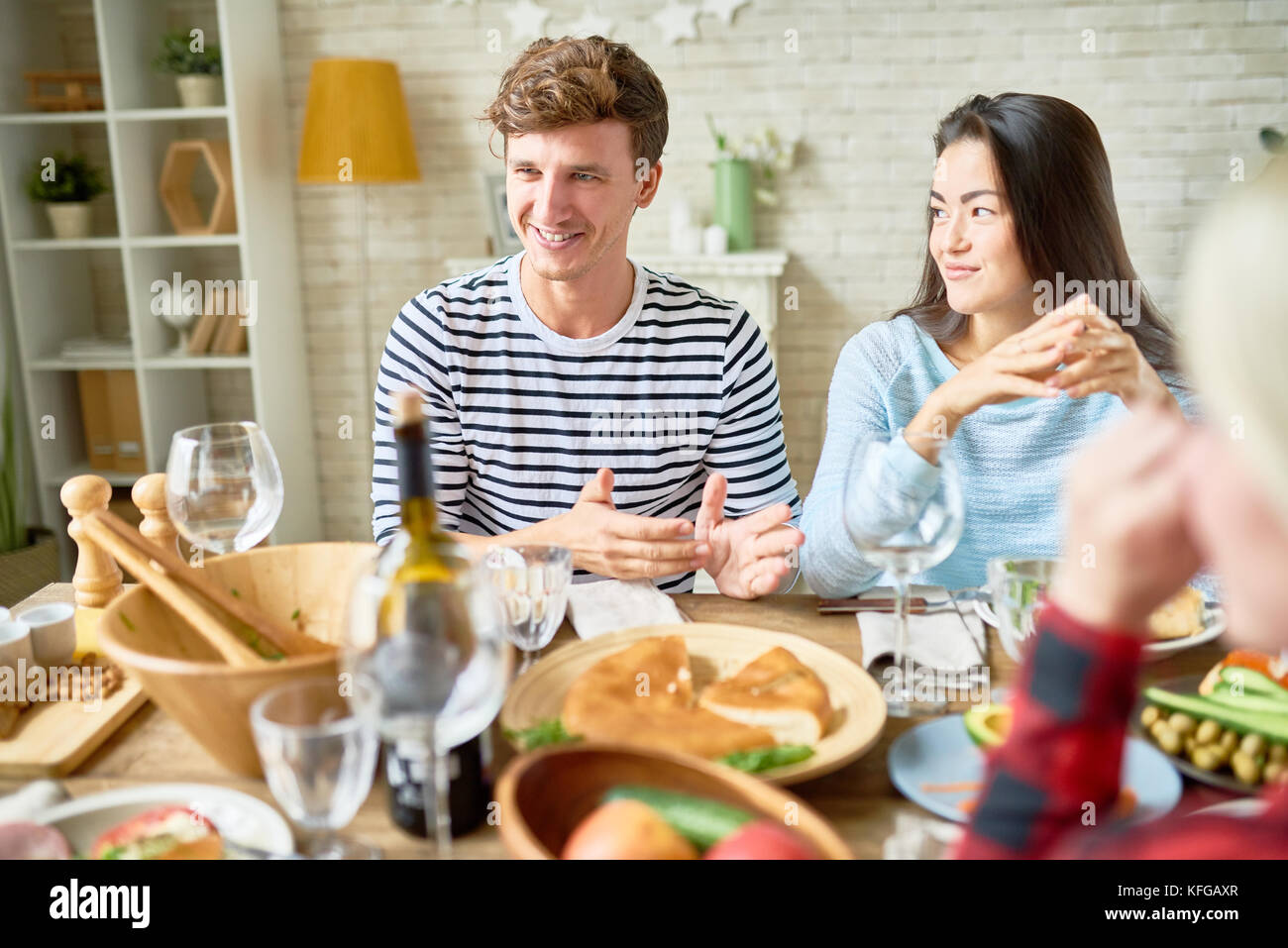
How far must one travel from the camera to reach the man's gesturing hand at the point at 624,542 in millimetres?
1355

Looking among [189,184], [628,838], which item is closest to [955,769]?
[628,838]

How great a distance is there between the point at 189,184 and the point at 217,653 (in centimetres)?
338

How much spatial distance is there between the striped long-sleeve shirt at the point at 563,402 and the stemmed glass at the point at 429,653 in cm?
111

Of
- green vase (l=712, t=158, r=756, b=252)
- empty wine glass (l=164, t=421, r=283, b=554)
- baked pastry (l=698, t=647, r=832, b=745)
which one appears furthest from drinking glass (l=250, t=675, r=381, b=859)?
green vase (l=712, t=158, r=756, b=252)

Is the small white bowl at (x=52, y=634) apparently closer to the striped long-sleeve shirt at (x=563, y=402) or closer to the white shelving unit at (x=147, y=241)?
the striped long-sleeve shirt at (x=563, y=402)

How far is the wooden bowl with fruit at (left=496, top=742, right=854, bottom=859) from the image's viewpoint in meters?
0.66

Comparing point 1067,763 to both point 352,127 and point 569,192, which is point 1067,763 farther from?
point 352,127

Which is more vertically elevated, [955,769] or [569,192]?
[569,192]

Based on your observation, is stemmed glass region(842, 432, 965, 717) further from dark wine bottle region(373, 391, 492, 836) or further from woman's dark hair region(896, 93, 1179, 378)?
woman's dark hair region(896, 93, 1179, 378)

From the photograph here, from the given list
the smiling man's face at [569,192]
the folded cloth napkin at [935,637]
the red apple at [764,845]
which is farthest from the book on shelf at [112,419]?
the red apple at [764,845]

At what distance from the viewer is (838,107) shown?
12.7ft

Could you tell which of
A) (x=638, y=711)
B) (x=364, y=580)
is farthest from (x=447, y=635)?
(x=638, y=711)

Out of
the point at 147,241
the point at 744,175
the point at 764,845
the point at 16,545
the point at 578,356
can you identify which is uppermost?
the point at 744,175
